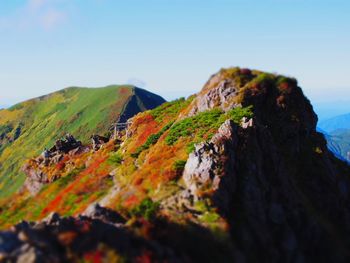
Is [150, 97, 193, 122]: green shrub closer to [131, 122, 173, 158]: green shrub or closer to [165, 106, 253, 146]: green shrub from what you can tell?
[131, 122, 173, 158]: green shrub

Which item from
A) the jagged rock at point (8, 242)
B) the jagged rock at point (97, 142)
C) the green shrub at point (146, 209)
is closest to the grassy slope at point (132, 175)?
the green shrub at point (146, 209)

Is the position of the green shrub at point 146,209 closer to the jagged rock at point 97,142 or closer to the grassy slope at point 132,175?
the grassy slope at point 132,175

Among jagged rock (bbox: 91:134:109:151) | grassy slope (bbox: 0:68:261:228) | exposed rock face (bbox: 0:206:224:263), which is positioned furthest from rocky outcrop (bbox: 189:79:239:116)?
exposed rock face (bbox: 0:206:224:263)

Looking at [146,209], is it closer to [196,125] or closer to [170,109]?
[196,125]

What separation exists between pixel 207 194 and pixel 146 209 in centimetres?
569

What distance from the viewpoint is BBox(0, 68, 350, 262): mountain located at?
31172 mm

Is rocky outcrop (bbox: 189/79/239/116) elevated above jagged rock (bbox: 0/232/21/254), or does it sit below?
above

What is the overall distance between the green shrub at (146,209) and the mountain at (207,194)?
0.31 feet

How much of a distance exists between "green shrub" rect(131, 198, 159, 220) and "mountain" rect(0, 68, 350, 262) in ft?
0.31

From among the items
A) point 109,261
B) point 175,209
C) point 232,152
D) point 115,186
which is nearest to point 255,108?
point 232,152

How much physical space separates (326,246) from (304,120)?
2743 centimetres

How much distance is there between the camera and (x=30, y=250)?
27.6m

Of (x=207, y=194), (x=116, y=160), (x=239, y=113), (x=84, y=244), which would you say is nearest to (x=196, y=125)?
(x=239, y=113)

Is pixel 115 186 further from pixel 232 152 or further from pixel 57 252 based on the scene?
pixel 57 252
